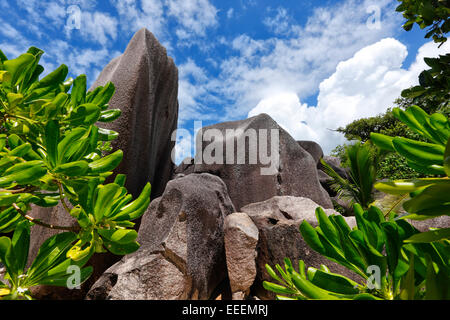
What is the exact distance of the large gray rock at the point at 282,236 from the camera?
11.1 ft

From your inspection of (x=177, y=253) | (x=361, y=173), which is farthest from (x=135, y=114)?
(x=361, y=173)

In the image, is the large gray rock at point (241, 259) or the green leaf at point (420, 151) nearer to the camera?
the green leaf at point (420, 151)

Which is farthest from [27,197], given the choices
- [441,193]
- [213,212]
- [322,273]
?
[213,212]

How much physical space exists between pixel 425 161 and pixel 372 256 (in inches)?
7.1

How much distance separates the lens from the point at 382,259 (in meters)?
0.41

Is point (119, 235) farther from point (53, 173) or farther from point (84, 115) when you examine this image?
point (84, 115)


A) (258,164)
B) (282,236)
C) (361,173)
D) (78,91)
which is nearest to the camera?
(78,91)

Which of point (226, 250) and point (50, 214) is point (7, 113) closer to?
point (226, 250)

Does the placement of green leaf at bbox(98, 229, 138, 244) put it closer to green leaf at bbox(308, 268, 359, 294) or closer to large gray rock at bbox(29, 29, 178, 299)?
green leaf at bbox(308, 268, 359, 294)

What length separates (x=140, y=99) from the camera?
468 cm

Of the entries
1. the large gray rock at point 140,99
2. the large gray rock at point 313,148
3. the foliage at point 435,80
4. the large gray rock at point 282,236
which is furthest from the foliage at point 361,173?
the large gray rock at point 140,99

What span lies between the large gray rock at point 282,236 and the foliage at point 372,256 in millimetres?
2842

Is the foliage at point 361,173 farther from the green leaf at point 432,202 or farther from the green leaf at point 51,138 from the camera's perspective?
the green leaf at point 51,138
